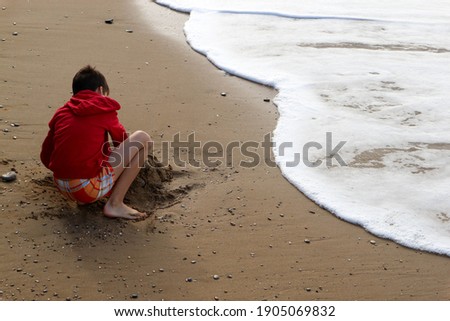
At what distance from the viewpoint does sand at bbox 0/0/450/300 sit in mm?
3525

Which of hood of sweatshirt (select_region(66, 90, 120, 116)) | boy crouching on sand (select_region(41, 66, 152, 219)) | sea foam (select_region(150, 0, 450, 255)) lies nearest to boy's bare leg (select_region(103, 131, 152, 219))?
boy crouching on sand (select_region(41, 66, 152, 219))

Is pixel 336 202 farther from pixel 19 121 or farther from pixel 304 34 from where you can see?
pixel 304 34

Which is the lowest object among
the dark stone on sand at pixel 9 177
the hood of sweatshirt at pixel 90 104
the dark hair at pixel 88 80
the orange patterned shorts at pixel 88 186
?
the dark stone on sand at pixel 9 177

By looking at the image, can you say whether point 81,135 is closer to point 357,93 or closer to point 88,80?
point 88,80

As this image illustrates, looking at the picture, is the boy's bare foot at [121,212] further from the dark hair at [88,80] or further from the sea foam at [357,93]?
the sea foam at [357,93]

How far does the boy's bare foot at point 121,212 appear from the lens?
13.2ft

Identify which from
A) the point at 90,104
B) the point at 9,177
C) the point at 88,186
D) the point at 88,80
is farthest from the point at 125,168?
the point at 9,177

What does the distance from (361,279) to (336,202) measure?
88 cm

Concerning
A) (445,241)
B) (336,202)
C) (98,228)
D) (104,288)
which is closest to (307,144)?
(336,202)

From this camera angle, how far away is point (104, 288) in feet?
11.3

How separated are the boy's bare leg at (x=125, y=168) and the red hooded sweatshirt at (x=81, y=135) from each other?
0.39 ft

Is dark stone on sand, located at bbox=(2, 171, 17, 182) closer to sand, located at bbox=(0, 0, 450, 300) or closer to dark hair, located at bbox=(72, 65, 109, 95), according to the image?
sand, located at bbox=(0, 0, 450, 300)

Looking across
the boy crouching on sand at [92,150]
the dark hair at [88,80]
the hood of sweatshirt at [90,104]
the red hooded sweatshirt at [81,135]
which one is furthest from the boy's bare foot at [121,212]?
the dark hair at [88,80]

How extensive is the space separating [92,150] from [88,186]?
213 mm
